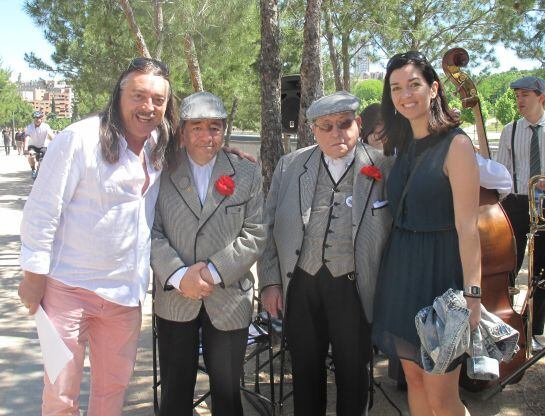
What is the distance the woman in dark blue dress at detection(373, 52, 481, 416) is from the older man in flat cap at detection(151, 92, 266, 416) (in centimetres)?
68

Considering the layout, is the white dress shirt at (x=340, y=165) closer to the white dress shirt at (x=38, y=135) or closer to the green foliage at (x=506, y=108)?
the white dress shirt at (x=38, y=135)

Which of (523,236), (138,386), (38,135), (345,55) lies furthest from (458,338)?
(38,135)

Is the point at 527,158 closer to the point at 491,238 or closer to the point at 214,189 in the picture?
the point at 491,238

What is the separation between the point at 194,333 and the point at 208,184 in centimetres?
73

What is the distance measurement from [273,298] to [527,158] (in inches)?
114

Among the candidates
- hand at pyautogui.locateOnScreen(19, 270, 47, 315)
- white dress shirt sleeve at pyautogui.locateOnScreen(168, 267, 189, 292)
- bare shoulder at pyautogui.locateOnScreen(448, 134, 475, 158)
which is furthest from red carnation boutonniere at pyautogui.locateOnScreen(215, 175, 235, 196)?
bare shoulder at pyautogui.locateOnScreen(448, 134, 475, 158)

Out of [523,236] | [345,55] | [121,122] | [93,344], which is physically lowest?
[93,344]

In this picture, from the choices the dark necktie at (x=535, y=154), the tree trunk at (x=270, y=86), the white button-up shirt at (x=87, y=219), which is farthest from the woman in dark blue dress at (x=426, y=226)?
the dark necktie at (x=535, y=154)

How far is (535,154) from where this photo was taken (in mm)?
4387

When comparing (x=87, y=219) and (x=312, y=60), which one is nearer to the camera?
(x=87, y=219)

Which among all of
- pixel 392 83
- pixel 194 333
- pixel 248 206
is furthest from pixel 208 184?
pixel 392 83

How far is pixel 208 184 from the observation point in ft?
8.47

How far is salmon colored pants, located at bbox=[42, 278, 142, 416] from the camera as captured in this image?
2258mm

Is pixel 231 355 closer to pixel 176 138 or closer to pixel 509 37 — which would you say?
pixel 176 138
